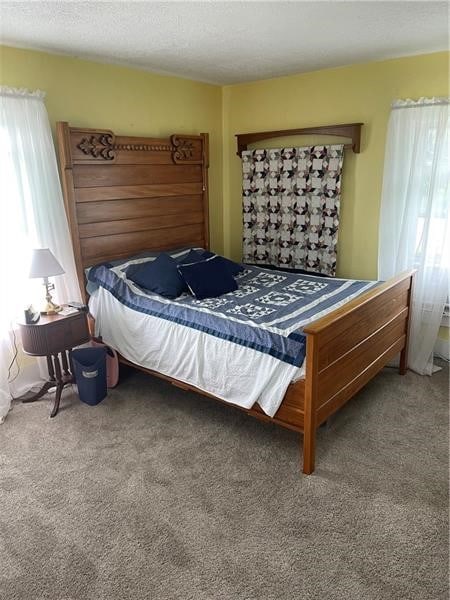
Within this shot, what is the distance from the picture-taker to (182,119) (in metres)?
4.09

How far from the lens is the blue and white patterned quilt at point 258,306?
96.7 inches

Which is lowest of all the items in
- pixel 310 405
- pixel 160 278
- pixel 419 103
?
pixel 310 405

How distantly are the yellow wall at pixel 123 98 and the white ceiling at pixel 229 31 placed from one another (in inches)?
4.2

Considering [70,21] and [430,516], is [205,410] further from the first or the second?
[70,21]

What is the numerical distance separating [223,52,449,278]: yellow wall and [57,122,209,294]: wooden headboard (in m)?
0.62

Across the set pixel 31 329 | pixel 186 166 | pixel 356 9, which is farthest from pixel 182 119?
pixel 31 329

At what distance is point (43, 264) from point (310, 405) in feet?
6.17

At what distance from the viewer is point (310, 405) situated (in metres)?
2.28

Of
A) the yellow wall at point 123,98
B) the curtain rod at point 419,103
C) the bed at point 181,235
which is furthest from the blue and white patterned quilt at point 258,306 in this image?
the curtain rod at point 419,103

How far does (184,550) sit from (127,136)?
9.70ft

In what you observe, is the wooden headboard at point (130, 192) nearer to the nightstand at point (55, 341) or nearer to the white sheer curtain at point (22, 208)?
the white sheer curtain at point (22, 208)

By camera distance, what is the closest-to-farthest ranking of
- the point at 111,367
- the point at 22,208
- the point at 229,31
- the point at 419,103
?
the point at 229,31
the point at 22,208
the point at 419,103
the point at 111,367

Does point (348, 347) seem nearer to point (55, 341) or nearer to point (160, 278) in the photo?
point (160, 278)

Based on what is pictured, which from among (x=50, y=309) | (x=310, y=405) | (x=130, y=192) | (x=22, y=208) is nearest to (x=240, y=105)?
(x=130, y=192)
